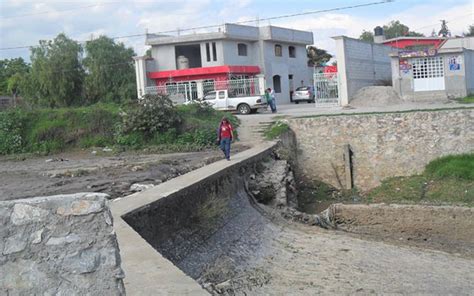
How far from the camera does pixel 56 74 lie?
148ft

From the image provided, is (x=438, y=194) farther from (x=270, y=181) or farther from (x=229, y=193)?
(x=229, y=193)

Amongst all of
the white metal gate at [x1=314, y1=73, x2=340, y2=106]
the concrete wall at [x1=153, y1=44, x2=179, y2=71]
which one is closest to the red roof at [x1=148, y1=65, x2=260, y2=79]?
the concrete wall at [x1=153, y1=44, x2=179, y2=71]

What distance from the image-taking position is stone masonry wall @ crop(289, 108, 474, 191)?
72.2ft

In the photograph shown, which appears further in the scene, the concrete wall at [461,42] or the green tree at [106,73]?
the concrete wall at [461,42]

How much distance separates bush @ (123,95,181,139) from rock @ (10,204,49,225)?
20.4 meters

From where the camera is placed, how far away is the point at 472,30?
3137 inches

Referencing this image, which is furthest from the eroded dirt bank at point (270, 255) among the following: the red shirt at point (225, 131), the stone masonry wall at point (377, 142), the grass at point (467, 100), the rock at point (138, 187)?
the grass at point (467, 100)

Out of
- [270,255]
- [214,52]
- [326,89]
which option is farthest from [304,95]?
[270,255]

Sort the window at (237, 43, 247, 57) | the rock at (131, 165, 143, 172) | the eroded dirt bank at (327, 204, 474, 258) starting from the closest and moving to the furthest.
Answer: the eroded dirt bank at (327, 204, 474, 258), the rock at (131, 165, 143, 172), the window at (237, 43, 247, 57)

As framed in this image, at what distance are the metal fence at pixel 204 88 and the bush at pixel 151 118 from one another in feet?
29.3

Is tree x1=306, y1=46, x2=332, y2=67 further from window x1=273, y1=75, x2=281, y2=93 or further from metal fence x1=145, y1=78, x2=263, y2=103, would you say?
metal fence x1=145, y1=78, x2=263, y2=103

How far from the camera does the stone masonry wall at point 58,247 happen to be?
12.2 ft

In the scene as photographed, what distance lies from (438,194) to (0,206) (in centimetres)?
1822

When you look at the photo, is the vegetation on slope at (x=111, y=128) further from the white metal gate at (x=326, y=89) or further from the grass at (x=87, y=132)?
the white metal gate at (x=326, y=89)
